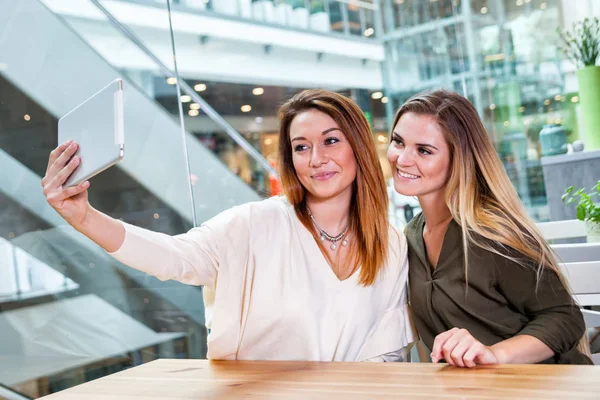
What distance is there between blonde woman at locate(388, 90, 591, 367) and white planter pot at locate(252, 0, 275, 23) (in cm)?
394

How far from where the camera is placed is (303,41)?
6.53m

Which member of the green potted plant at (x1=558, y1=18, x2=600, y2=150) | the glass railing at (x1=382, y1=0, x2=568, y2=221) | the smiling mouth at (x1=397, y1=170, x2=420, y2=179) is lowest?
the smiling mouth at (x1=397, y1=170, x2=420, y2=179)

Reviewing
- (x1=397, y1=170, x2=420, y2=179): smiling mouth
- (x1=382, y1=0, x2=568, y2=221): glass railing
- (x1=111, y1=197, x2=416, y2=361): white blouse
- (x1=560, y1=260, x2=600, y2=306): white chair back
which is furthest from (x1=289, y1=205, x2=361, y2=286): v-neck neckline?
(x1=382, y1=0, x2=568, y2=221): glass railing

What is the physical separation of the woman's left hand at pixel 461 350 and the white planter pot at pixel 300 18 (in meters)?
5.42

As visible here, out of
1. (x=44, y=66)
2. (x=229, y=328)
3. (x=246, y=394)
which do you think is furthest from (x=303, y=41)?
(x=246, y=394)

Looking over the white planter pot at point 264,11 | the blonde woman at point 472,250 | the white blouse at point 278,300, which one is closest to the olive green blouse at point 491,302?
the blonde woman at point 472,250

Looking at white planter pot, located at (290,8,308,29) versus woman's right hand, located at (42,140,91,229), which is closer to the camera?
woman's right hand, located at (42,140,91,229)

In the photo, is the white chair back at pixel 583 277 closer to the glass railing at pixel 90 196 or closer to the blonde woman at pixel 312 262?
the blonde woman at pixel 312 262

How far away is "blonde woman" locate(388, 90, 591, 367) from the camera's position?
1.64 m

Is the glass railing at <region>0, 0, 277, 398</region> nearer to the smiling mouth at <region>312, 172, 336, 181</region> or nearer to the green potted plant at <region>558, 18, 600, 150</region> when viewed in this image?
the smiling mouth at <region>312, 172, 336, 181</region>

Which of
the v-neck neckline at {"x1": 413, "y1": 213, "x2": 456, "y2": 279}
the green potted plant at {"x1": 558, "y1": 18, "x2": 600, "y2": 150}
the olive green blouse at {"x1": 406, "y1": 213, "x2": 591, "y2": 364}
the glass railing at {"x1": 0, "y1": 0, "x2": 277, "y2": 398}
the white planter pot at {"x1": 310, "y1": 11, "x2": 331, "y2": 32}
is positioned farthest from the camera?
the white planter pot at {"x1": 310, "y1": 11, "x2": 331, "y2": 32}

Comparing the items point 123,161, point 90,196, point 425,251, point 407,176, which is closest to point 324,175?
point 407,176

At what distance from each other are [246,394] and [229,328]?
50cm

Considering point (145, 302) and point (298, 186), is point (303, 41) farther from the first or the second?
point (298, 186)
